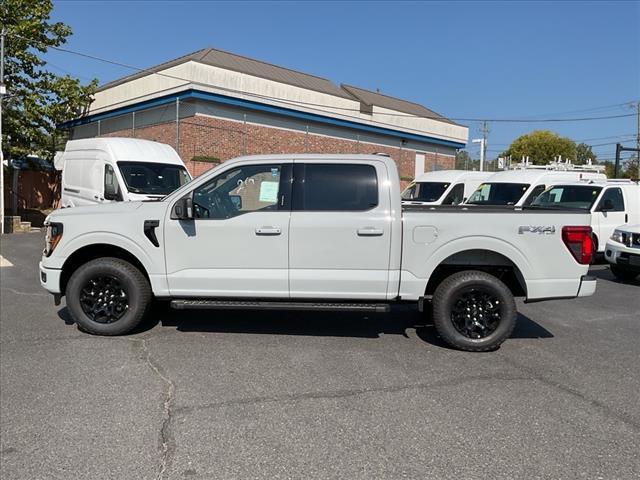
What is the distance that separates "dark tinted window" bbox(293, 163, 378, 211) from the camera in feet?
17.8

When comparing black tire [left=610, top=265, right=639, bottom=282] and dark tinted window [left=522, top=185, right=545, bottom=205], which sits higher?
dark tinted window [left=522, top=185, right=545, bottom=205]

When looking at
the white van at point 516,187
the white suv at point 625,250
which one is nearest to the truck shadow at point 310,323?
the white suv at point 625,250

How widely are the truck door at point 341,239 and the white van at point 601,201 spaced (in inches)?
314

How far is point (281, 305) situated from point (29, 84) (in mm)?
21484

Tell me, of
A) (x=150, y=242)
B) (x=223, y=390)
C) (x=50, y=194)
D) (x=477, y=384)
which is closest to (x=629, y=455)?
(x=477, y=384)

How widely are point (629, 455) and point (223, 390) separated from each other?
2.89 meters

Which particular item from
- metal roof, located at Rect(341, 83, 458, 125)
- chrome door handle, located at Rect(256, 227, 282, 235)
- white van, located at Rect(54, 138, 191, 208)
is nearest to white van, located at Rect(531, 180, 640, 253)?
chrome door handle, located at Rect(256, 227, 282, 235)

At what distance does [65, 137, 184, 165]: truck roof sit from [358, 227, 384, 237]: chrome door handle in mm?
9330

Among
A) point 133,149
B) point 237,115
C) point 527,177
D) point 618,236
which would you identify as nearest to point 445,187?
point 527,177

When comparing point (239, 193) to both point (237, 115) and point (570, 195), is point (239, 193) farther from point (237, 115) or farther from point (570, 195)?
point (237, 115)

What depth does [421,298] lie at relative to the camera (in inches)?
212

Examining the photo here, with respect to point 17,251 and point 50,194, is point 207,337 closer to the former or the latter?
point 17,251

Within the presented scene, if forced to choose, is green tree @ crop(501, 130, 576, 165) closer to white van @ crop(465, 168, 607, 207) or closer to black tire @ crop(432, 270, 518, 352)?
white van @ crop(465, 168, 607, 207)

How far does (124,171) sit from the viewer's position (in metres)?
12.7
